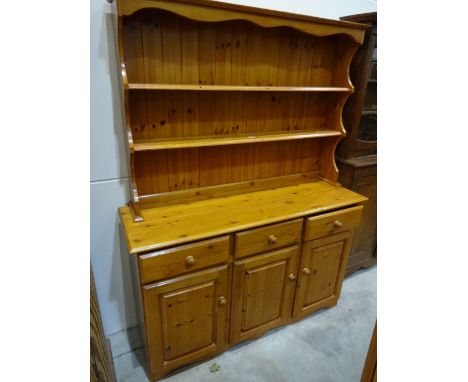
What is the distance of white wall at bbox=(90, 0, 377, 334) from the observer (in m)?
1.33

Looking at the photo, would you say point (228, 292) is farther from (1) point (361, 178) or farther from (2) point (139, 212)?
(1) point (361, 178)

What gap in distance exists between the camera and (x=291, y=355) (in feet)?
5.78

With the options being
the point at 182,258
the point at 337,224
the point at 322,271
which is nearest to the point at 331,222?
the point at 337,224

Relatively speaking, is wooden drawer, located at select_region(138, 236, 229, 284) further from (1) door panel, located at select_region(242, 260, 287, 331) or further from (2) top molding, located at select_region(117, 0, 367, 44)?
(2) top molding, located at select_region(117, 0, 367, 44)

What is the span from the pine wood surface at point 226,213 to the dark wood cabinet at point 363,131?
194 millimetres

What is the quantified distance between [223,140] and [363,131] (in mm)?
1084

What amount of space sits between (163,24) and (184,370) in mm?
1820

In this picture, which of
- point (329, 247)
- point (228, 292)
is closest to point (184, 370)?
point (228, 292)

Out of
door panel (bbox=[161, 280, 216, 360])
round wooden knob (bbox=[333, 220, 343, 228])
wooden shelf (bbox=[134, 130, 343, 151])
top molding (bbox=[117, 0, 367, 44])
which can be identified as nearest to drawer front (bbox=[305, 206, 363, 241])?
round wooden knob (bbox=[333, 220, 343, 228])

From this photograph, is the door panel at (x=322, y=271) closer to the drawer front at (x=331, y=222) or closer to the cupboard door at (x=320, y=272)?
the cupboard door at (x=320, y=272)

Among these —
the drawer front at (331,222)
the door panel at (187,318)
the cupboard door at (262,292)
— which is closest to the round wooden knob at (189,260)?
the door panel at (187,318)

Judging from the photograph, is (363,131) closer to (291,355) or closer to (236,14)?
(236,14)

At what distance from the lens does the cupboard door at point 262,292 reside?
5.18 feet

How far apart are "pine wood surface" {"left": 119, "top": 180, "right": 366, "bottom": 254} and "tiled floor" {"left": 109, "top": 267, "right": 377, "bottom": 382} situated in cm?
86
